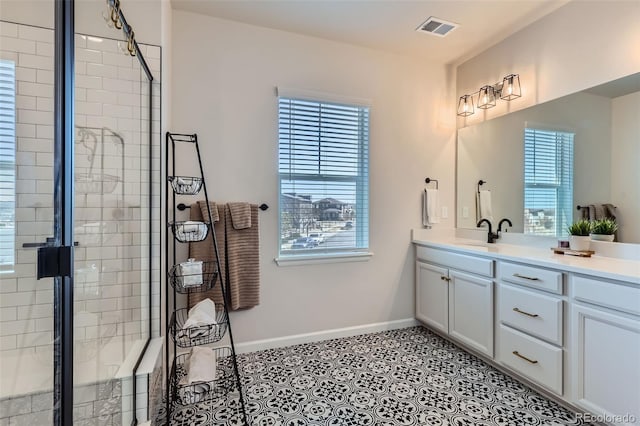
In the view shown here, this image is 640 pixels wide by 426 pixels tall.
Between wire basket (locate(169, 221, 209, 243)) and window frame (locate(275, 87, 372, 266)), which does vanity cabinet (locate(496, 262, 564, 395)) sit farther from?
wire basket (locate(169, 221, 209, 243))

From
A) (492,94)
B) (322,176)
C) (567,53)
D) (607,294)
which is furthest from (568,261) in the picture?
(322,176)

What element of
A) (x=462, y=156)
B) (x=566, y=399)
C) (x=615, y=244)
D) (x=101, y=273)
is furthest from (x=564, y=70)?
(x=101, y=273)

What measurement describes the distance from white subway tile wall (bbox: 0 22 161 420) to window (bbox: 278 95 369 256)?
40.9 inches

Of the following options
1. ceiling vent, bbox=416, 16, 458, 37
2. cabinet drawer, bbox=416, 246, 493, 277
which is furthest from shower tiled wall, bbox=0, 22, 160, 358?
cabinet drawer, bbox=416, 246, 493, 277

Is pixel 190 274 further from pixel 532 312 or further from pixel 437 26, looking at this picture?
pixel 437 26

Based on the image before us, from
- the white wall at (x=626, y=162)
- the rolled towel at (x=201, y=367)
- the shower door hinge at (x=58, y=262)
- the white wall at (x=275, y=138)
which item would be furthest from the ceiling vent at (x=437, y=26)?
the rolled towel at (x=201, y=367)

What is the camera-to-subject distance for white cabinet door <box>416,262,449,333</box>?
9.02 feet

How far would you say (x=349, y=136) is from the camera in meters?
2.87

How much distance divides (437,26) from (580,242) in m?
1.99

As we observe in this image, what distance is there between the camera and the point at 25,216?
4.43 ft

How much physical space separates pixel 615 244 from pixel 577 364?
0.88m

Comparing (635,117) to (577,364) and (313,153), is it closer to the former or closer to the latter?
(577,364)

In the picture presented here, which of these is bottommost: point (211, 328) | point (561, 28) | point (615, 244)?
point (211, 328)

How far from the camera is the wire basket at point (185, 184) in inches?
75.2
